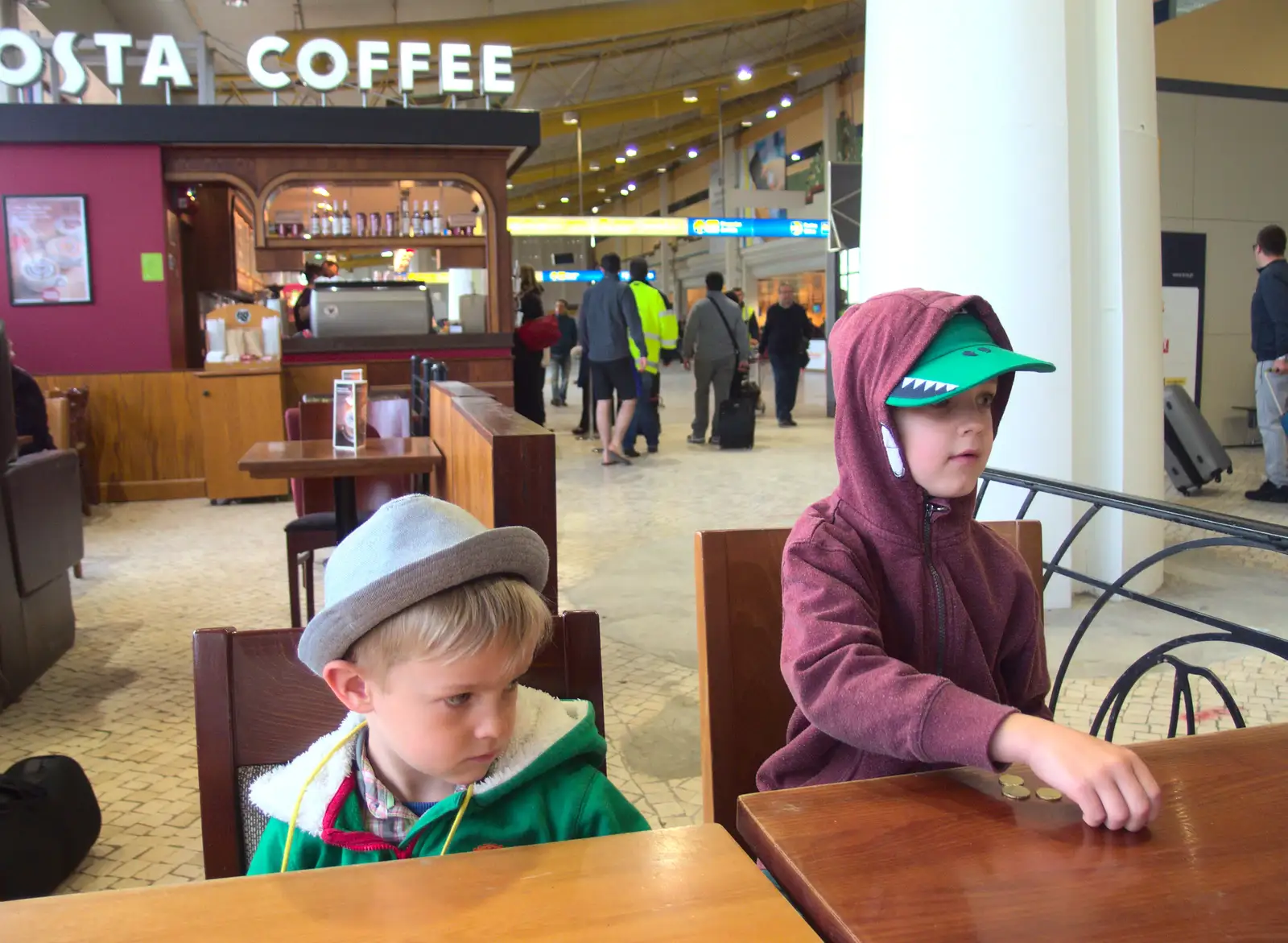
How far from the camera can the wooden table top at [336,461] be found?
3.21 meters

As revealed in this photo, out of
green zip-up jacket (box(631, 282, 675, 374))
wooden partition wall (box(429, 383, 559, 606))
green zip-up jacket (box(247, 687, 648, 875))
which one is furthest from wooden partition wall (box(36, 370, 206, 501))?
green zip-up jacket (box(247, 687, 648, 875))

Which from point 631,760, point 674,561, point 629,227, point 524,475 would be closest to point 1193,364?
point 674,561

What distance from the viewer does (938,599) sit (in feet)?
4.20

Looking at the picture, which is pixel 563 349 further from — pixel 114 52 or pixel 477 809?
pixel 477 809

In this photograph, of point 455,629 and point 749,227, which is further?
point 749,227

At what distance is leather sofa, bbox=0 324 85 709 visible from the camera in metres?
3.38

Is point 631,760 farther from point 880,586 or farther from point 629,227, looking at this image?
point 629,227

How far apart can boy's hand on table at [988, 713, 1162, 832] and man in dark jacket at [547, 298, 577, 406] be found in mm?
12438

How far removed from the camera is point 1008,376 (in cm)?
139

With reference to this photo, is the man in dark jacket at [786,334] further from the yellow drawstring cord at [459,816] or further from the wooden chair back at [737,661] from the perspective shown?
the yellow drawstring cord at [459,816]

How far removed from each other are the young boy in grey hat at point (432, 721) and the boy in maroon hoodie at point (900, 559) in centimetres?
28

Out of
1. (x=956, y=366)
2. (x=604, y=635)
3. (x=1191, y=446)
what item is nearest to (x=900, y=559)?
(x=956, y=366)

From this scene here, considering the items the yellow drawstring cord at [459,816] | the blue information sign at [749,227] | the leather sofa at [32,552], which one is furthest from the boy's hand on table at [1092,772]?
the blue information sign at [749,227]

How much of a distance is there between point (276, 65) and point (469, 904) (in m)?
9.35
